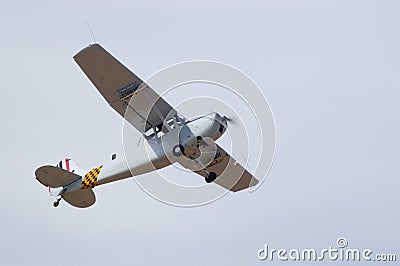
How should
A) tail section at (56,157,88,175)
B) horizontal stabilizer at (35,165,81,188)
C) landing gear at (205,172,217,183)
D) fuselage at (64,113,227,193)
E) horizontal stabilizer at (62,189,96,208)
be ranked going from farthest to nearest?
tail section at (56,157,88,175)
horizontal stabilizer at (62,189,96,208)
horizontal stabilizer at (35,165,81,188)
landing gear at (205,172,217,183)
fuselage at (64,113,227,193)

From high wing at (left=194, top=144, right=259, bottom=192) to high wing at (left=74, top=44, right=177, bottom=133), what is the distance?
194 centimetres

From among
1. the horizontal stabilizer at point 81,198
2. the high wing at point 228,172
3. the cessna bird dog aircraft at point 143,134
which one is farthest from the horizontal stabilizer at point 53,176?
the high wing at point 228,172

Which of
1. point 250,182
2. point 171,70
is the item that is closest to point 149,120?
point 171,70

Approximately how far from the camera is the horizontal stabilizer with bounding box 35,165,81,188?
2783 cm

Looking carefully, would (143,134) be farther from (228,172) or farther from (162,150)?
(228,172)

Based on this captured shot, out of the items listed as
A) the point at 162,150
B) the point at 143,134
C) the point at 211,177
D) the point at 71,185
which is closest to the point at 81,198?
the point at 71,185

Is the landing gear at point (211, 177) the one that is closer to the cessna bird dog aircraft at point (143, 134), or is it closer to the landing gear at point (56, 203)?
the cessna bird dog aircraft at point (143, 134)

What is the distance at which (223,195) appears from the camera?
2797 cm

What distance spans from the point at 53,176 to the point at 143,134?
9.51 feet

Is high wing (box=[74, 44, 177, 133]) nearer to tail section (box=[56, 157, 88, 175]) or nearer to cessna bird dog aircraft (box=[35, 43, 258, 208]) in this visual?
cessna bird dog aircraft (box=[35, 43, 258, 208])

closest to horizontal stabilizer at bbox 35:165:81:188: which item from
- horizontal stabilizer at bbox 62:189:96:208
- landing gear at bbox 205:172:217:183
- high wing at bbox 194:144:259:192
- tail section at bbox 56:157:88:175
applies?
horizontal stabilizer at bbox 62:189:96:208

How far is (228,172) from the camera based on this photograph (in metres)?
29.6

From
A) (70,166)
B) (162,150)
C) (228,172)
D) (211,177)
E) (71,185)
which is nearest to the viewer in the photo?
(162,150)

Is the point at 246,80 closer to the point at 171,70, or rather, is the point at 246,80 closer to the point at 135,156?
the point at 171,70
